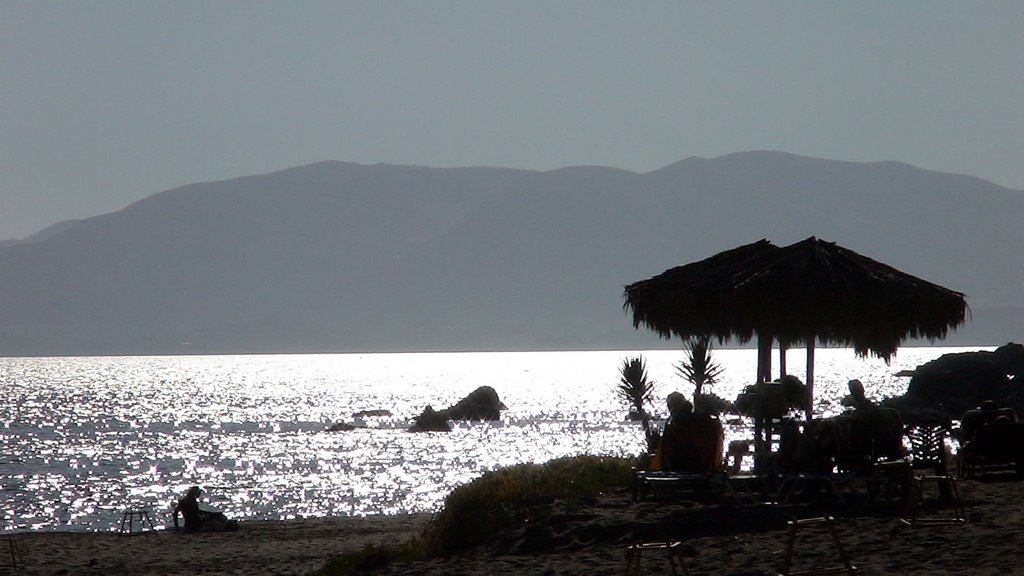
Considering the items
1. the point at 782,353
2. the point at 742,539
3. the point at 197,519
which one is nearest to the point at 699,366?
the point at 782,353

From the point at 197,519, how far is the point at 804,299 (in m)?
15.4

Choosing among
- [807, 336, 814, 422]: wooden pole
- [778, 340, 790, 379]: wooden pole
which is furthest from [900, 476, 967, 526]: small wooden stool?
[778, 340, 790, 379]: wooden pole

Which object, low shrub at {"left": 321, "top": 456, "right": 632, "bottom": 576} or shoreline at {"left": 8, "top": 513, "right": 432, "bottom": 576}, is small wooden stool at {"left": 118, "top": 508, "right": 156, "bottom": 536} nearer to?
shoreline at {"left": 8, "top": 513, "right": 432, "bottom": 576}

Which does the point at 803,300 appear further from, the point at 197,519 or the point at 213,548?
the point at 197,519

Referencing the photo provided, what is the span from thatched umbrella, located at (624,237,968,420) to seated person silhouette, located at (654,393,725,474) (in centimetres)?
170

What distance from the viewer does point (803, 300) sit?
43.8 feet

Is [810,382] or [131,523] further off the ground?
[810,382]

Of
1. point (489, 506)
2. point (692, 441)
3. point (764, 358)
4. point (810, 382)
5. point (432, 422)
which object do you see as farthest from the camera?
point (432, 422)

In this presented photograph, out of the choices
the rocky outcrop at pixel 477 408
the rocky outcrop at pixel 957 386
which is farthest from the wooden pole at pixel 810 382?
the rocky outcrop at pixel 477 408

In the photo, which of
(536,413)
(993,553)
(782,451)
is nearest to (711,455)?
(782,451)

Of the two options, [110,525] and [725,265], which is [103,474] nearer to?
[110,525]

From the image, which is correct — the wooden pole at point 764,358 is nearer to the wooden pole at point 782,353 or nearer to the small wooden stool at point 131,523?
the wooden pole at point 782,353

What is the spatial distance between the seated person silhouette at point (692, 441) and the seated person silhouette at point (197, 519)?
14.2 metres

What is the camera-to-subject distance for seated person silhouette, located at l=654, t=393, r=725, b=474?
40.1 ft
